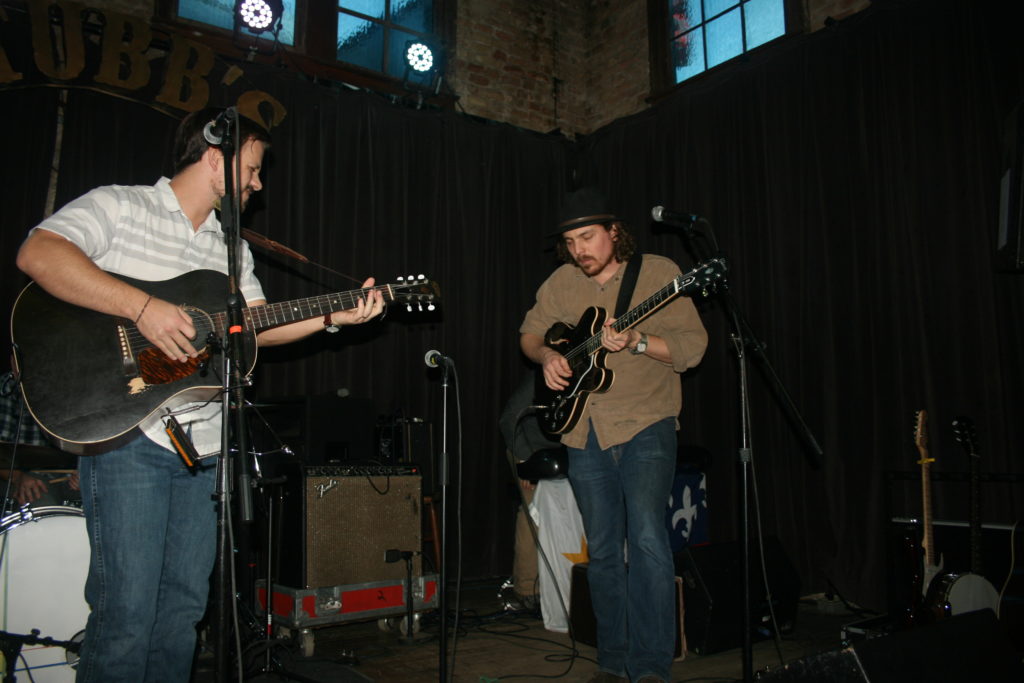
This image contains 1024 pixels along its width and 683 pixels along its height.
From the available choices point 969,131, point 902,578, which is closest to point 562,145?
point 969,131

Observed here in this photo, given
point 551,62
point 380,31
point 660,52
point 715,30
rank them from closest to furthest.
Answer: point 715,30, point 380,31, point 660,52, point 551,62

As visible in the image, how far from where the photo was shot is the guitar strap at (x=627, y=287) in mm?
3135

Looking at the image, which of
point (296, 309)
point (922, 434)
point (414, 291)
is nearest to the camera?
point (296, 309)

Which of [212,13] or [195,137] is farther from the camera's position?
[212,13]

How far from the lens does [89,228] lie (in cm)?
207

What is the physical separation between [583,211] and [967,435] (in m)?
2.32

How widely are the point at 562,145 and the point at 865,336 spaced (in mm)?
3335

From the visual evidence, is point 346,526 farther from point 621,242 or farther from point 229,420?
point 229,420

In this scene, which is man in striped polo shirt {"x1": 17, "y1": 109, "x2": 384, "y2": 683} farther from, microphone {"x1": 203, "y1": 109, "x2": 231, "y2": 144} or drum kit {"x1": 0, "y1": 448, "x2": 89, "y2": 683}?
drum kit {"x1": 0, "y1": 448, "x2": 89, "y2": 683}

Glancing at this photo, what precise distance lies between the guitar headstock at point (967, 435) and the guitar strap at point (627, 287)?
197 centimetres

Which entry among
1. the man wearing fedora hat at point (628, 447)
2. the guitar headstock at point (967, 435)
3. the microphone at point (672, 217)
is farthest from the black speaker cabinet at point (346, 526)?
the guitar headstock at point (967, 435)

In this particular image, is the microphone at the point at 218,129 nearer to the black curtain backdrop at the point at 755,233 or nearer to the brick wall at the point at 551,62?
the black curtain backdrop at the point at 755,233

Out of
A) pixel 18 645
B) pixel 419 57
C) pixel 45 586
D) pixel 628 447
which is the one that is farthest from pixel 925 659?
pixel 419 57

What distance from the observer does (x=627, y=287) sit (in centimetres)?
315
